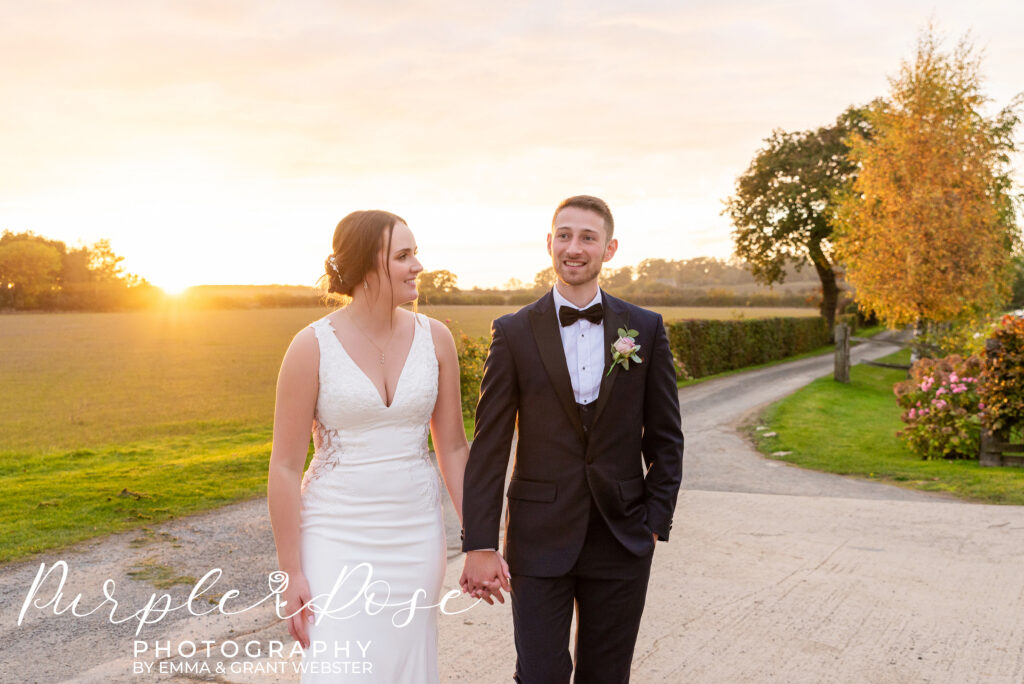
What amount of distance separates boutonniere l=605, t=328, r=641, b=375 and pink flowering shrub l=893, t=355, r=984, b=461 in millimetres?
9691

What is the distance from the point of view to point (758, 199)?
38156mm

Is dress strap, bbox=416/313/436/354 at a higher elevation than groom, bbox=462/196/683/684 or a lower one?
higher

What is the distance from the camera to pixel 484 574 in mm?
2727

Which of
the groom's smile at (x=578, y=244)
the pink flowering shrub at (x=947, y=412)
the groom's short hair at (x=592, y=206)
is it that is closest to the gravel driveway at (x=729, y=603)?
the groom's smile at (x=578, y=244)

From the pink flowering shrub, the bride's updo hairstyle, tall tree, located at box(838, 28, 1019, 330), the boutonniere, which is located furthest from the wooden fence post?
the bride's updo hairstyle

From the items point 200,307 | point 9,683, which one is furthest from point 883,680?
point 200,307

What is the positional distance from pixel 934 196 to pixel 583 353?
2028 cm

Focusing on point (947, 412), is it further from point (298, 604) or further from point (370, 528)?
point (298, 604)

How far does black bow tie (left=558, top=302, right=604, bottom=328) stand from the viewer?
9.33 feet

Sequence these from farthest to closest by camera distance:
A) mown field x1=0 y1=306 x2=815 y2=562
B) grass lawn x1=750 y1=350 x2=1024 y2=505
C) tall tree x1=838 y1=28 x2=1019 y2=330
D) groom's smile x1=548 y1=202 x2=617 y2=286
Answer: tall tree x1=838 y1=28 x2=1019 y2=330 < grass lawn x1=750 y1=350 x2=1024 y2=505 < mown field x1=0 y1=306 x2=815 y2=562 < groom's smile x1=548 y1=202 x2=617 y2=286

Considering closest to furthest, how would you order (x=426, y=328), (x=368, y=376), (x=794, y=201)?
(x=368, y=376), (x=426, y=328), (x=794, y=201)

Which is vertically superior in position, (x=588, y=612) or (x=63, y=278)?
(x=63, y=278)

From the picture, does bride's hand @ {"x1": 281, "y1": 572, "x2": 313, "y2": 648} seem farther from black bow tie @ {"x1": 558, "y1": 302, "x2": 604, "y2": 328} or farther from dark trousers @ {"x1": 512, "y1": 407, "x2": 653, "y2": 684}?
black bow tie @ {"x1": 558, "y1": 302, "x2": 604, "y2": 328}

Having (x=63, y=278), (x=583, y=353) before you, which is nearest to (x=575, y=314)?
(x=583, y=353)
